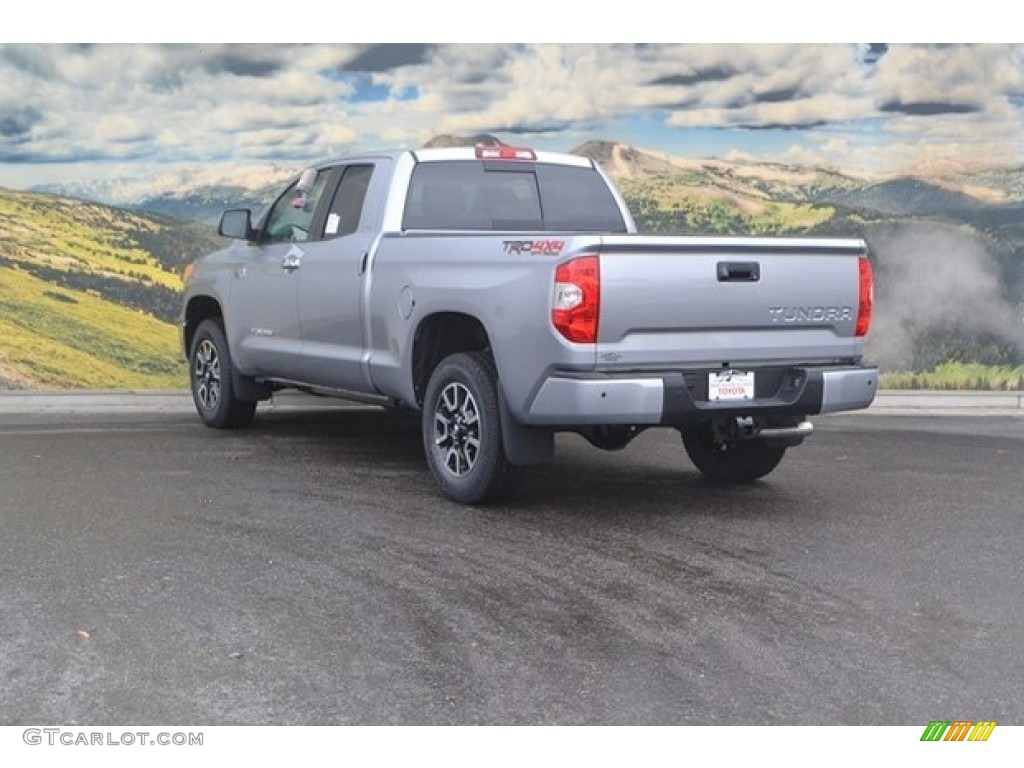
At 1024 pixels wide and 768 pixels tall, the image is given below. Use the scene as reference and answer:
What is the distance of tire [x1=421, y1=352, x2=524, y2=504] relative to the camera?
6.58 metres

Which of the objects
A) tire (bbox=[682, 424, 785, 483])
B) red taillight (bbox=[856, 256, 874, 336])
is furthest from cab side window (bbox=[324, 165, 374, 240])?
red taillight (bbox=[856, 256, 874, 336])

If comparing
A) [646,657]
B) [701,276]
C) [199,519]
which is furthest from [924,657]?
[199,519]

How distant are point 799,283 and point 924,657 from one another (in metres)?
2.54

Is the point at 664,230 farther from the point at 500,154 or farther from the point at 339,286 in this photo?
the point at 339,286

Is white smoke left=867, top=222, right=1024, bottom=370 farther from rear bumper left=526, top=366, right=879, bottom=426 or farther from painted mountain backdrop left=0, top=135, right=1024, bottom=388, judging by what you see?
rear bumper left=526, top=366, right=879, bottom=426

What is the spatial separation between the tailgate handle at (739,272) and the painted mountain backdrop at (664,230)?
233 inches

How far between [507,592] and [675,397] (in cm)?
145

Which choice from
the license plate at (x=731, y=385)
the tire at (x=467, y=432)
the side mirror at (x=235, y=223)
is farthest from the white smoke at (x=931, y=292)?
the tire at (x=467, y=432)

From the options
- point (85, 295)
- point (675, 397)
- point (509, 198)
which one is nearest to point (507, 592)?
point (675, 397)

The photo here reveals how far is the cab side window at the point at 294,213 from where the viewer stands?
8.49 meters

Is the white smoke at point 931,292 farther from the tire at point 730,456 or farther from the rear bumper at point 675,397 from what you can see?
the rear bumper at point 675,397

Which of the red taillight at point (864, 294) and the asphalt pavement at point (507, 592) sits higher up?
the red taillight at point (864, 294)

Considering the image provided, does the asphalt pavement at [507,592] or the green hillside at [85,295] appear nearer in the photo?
the asphalt pavement at [507,592]

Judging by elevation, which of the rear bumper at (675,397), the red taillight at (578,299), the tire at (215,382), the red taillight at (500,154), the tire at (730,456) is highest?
the red taillight at (500,154)
